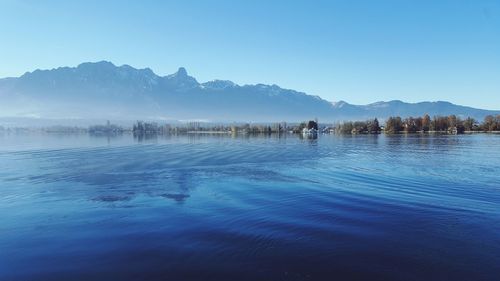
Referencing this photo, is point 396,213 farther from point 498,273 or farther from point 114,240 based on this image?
point 114,240

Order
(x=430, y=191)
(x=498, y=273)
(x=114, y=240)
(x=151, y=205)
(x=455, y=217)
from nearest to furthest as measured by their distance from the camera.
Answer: (x=498, y=273) < (x=114, y=240) < (x=455, y=217) < (x=151, y=205) < (x=430, y=191)

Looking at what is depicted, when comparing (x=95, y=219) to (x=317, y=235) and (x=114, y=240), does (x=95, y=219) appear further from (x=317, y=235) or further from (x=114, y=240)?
(x=317, y=235)

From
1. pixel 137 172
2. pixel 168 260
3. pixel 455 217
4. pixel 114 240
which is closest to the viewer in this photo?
pixel 168 260

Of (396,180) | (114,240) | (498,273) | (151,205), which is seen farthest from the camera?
(396,180)

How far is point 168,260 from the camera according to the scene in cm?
1532

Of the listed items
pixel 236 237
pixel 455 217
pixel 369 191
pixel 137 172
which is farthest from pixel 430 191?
pixel 137 172

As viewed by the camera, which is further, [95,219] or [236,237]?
[95,219]

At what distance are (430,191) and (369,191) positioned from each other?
4.05m

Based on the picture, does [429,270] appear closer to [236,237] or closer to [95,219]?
[236,237]

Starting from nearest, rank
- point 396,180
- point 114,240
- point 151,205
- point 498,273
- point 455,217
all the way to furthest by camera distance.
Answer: point 498,273
point 114,240
point 455,217
point 151,205
point 396,180

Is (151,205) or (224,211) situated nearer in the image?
(224,211)

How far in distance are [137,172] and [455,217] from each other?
29.6 m

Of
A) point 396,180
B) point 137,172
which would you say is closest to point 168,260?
point 396,180

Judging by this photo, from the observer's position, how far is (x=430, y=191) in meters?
28.2
